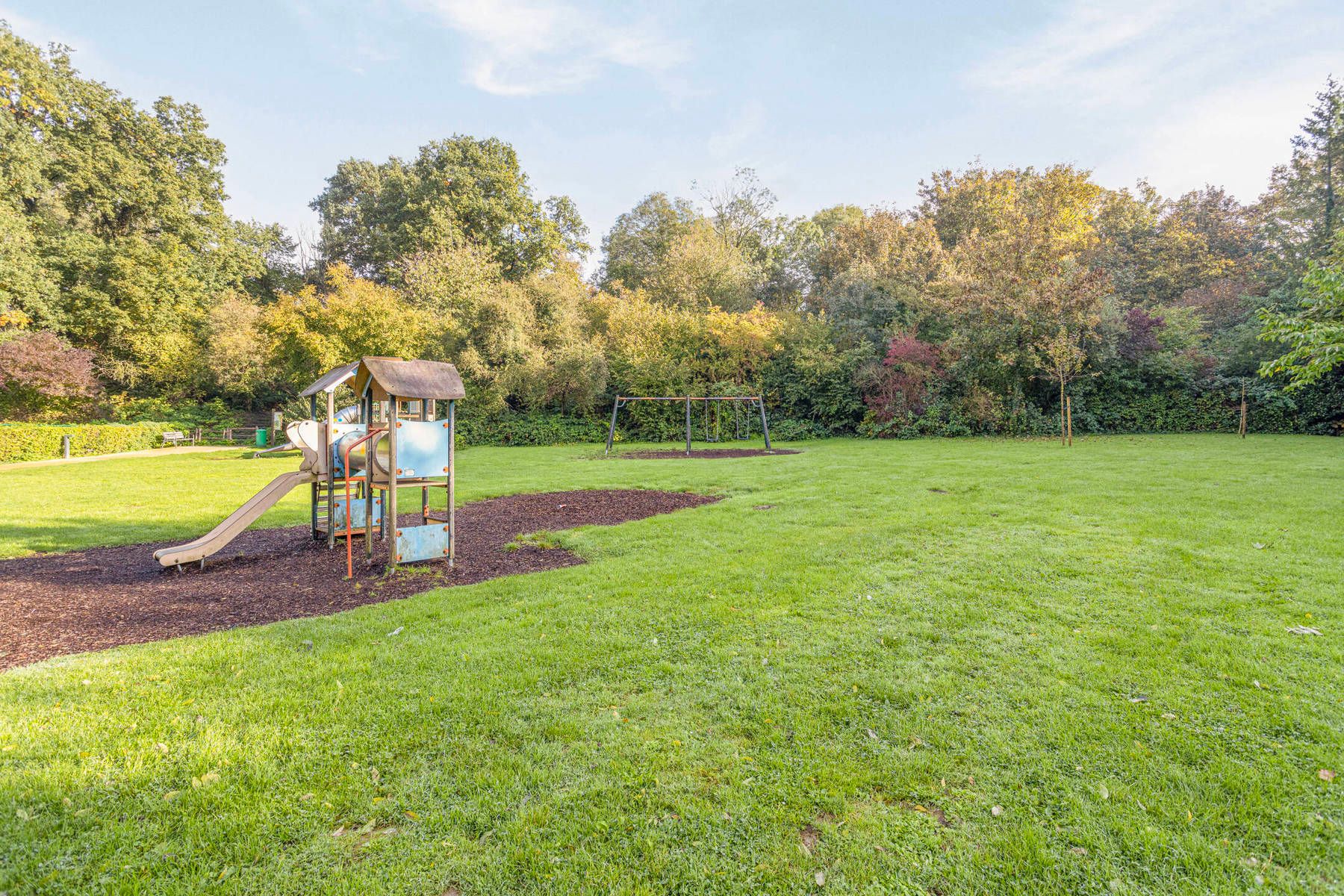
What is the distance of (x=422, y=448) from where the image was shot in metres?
5.84

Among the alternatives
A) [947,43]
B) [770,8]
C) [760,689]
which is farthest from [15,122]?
[760,689]

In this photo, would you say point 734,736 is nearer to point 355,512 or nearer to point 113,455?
point 355,512

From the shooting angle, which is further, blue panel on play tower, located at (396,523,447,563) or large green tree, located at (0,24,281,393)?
large green tree, located at (0,24,281,393)

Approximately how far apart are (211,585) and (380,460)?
5.91 feet

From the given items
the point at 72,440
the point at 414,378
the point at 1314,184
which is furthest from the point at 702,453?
the point at 1314,184

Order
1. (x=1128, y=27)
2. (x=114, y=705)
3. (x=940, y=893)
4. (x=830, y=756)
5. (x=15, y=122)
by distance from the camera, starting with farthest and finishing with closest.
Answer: (x=15, y=122)
(x=1128, y=27)
(x=114, y=705)
(x=830, y=756)
(x=940, y=893)

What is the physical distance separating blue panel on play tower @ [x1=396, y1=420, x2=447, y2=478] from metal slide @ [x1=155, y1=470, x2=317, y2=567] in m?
1.47

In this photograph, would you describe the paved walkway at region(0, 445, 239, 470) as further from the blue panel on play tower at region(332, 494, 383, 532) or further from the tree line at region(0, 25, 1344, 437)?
the blue panel on play tower at region(332, 494, 383, 532)

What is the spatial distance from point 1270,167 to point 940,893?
141 ft

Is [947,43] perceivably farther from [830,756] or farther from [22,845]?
[22,845]

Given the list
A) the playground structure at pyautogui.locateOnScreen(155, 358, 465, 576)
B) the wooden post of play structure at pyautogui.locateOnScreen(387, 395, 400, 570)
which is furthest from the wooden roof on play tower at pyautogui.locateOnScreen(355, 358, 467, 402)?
the wooden post of play structure at pyautogui.locateOnScreen(387, 395, 400, 570)

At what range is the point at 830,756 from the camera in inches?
102

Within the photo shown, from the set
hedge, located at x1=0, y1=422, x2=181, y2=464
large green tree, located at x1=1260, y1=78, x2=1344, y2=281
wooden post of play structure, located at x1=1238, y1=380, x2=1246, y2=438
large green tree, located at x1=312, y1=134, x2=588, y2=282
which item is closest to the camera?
wooden post of play structure, located at x1=1238, y1=380, x2=1246, y2=438

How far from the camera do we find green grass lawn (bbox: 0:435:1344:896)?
200cm
